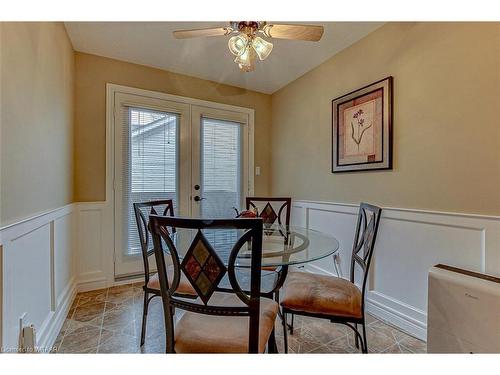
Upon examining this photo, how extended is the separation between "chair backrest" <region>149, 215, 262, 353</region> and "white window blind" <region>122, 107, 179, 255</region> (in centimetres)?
197

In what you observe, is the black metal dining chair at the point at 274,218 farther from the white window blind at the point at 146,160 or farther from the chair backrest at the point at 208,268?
the white window blind at the point at 146,160

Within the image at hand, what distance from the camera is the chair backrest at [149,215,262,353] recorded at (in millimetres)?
917

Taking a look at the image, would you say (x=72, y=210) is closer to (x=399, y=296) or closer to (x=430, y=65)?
(x=399, y=296)

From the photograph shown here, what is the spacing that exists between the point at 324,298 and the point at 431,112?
149 centimetres

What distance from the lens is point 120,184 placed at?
2701 millimetres

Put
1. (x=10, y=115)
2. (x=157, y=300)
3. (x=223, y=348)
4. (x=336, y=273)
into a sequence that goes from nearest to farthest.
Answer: (x=223, y=348)
(x=10, y=115)
(x=157, y=300)
(x=336, y=273)

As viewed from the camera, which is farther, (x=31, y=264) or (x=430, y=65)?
(x=430, y=65)

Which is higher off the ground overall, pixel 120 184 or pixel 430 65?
pixel 430 65

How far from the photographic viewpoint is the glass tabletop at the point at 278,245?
1314 millimetres

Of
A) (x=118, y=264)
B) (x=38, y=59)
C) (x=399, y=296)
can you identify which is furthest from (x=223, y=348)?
(x=118, y=264)

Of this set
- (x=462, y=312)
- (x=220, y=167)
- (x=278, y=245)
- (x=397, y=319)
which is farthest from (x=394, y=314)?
(x=220, y=167)

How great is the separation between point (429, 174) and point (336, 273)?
52.4 inches

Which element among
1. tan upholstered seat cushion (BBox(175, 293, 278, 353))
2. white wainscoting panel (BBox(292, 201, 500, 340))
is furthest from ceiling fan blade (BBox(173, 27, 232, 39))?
white wainscoting panel (BBox(292, 201, 500, 340))

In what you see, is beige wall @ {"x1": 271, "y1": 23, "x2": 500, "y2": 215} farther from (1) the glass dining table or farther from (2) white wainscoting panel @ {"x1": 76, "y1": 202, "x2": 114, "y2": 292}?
(2) white wainscoting panel @ {"x1": 76, "y1": 202, "x2": 114, "y2": 292}
